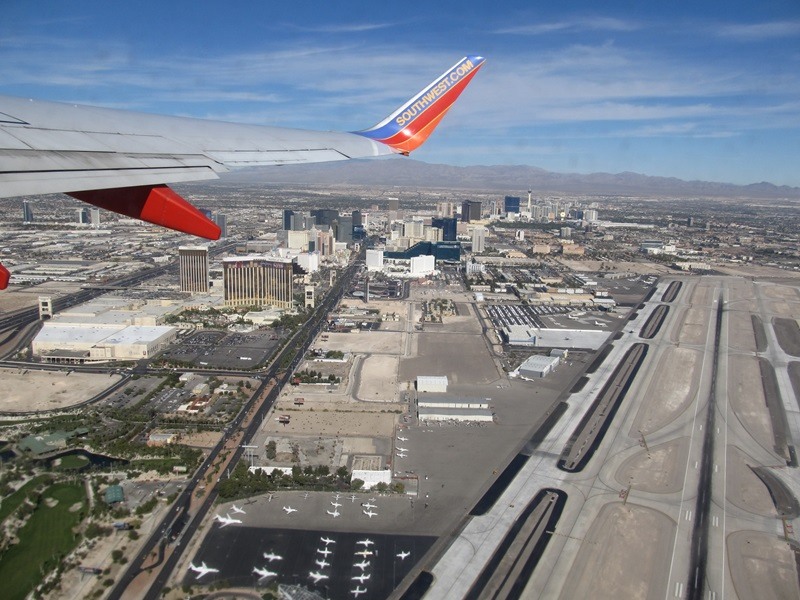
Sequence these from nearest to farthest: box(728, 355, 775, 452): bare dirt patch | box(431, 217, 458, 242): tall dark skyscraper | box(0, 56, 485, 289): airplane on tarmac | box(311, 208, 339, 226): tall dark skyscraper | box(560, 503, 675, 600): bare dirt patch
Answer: box(0, 56, 485, 289): airplane on tarmac
box(560, 503, 675, 600): bare dirt patch
box(728, 355, 775, 452): bare dirt patch
box(431, 217, 458, 242): tall dark skyscraper
box(311, 208, 339, 226): tall dark skyscraper

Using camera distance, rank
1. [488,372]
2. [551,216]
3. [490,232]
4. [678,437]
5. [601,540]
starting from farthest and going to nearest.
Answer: [551,216] < [490,232] < [488,372] < [678,437] < [601,540]

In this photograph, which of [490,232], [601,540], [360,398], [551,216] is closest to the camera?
[601,540]

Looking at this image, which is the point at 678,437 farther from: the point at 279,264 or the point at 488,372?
the point at 279,264

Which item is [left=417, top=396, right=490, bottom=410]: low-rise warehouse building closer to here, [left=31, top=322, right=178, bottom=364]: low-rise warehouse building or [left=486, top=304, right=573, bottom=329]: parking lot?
[left=486, top=304, right=573, bottom=329]: parking lot

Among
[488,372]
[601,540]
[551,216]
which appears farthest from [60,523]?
[551,216]

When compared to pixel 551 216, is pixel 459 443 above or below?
below

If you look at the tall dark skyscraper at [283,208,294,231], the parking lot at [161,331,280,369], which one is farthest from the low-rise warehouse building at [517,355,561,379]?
the tall dark skyscraper at [283,208,294,231]

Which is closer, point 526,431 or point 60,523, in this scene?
point 60,523
